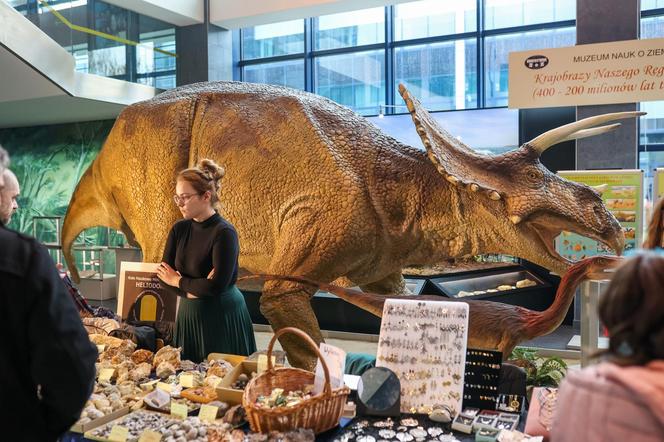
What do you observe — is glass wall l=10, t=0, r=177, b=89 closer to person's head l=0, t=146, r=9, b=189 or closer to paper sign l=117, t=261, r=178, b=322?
paper sign l=117, t=261, r=178, b=322

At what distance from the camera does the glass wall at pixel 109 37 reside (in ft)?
25.8

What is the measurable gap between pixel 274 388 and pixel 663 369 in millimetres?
1419

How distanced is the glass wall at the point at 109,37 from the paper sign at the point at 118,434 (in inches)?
263

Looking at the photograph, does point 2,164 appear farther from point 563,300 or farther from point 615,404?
point 563,300

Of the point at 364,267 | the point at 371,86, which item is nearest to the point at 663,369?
the point at 364,267

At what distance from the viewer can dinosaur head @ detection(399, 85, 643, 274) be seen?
2.82m

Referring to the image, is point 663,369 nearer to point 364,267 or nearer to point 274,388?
point 274,388

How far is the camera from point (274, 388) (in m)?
2.20

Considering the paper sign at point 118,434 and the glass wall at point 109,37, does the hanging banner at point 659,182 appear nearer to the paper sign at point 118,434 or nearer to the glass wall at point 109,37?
the paper sign at point 118,434

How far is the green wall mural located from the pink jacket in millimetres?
10047

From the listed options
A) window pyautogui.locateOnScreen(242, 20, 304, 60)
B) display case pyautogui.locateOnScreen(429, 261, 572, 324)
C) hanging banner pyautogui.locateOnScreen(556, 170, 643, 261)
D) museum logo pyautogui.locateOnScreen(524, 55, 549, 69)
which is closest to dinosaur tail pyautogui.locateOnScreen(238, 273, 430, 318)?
hanging banner pyautogui.locateOnScreen(556, 170, 643, 261)

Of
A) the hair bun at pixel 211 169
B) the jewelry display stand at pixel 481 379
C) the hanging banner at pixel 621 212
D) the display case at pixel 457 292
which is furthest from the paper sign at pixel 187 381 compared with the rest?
the display case at pixel 457 292

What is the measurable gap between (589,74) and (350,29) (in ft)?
19.1

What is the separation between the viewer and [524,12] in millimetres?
9789
